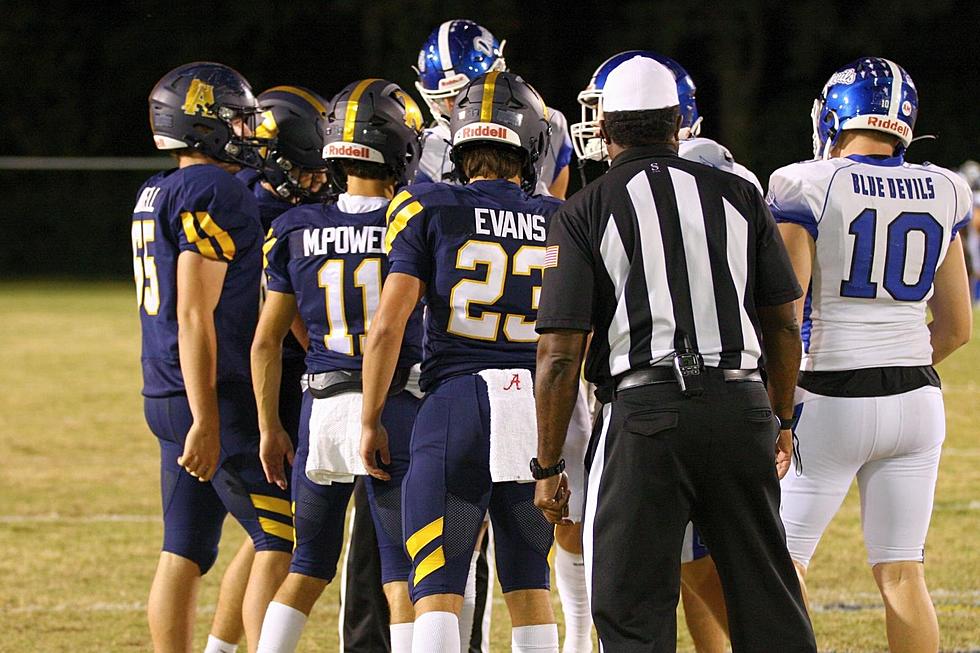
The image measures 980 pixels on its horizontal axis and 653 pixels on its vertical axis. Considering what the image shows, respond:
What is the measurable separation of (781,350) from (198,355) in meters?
1.64

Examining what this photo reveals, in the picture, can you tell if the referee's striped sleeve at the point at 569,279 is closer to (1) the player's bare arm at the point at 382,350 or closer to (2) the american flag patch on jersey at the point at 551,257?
(2) the american flag patch on jersey at the point at 551,257

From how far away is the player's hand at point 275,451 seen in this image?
3.87 meters

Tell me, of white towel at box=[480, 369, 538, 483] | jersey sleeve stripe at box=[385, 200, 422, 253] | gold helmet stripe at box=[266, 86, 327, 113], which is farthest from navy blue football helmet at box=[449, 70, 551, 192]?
gold helmet stripe at box=[266, 86, 327, 113]

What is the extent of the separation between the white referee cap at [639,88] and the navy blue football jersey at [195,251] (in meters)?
1.34

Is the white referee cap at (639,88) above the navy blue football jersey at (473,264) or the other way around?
above

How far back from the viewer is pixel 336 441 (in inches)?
144

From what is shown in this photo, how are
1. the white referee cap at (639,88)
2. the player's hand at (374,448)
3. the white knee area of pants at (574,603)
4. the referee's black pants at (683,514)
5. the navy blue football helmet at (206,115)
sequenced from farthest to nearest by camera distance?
the white knee area of pants at (574,603), the navy blue football helmet at (206,115), the player's hand at (374,448), the white referee cap at (639,88), the referee's black pants at (683,514)

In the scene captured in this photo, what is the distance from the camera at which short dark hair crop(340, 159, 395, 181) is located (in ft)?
12.3

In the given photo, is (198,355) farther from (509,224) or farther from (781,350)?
(781,350)

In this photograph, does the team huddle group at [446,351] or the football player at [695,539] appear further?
the football player at [695,539]

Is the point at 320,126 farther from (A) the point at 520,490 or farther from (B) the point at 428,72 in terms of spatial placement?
(A) the point at 520,490

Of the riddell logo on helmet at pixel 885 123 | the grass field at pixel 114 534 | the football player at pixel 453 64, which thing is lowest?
the grass field at pixel 114 534

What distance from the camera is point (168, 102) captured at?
13.4 ft

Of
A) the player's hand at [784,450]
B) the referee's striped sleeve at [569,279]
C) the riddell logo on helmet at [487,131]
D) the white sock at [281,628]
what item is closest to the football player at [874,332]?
the player's hand at [784,450]
